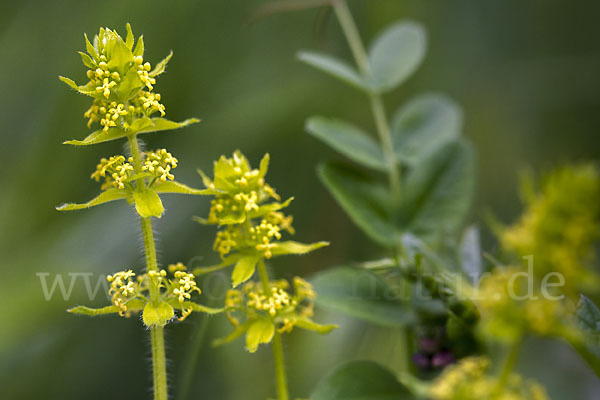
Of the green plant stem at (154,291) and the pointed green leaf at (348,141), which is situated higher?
the pointed green leaf at (348,141)

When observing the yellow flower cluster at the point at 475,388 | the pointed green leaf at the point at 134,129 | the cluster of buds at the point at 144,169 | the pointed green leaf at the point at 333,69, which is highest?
the pointed green leaf at the point at 333,69

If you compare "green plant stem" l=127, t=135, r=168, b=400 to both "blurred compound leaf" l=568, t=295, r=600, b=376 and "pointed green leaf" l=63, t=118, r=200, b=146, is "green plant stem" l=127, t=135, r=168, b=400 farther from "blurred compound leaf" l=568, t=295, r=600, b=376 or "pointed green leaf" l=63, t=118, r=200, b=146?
"blurred compound leaf" l=568, t=295, r=600, b=376

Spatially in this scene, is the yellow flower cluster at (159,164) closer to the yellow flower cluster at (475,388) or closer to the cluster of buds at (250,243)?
the cluster of buds at (250,243)

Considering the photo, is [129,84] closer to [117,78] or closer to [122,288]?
[117,78]

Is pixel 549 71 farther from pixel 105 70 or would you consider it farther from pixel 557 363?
pixel 105 70

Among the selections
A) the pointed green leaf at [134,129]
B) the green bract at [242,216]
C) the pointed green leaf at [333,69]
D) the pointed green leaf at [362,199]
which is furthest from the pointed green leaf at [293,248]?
the pointed green leaf at [333,69]

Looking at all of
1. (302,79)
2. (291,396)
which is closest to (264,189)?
(291,396)

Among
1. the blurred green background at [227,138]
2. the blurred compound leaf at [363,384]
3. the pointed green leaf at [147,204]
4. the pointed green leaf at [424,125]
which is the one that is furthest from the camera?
the blurred green background at [227,138]

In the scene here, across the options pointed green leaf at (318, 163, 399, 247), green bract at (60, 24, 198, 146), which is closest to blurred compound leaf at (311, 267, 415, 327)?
pointed green leaf at (318, 163, 399, 247)
